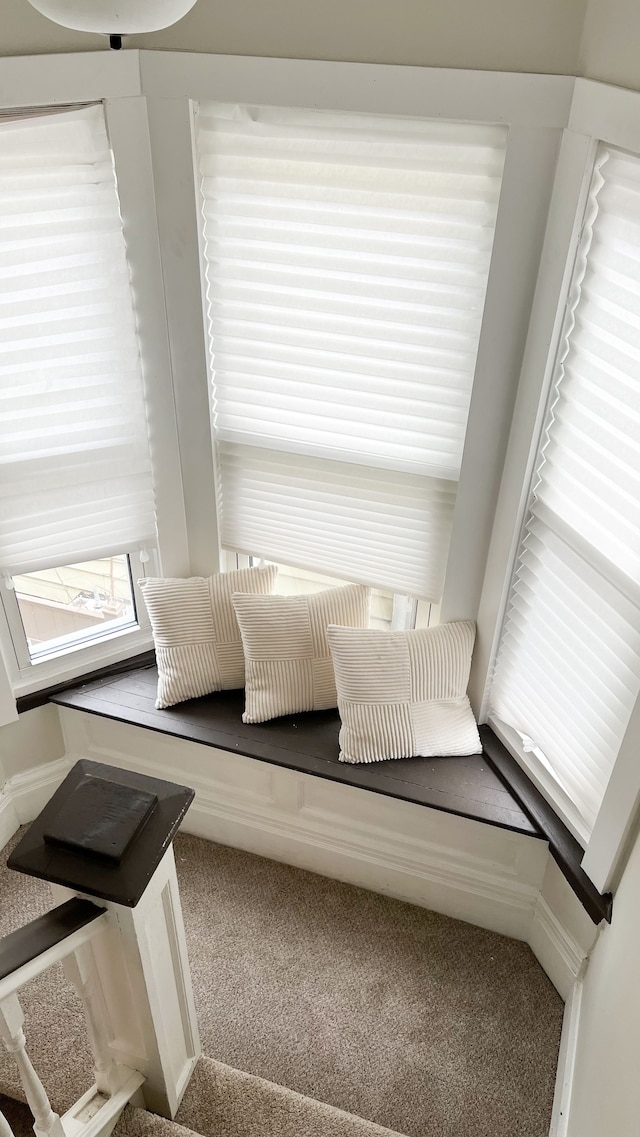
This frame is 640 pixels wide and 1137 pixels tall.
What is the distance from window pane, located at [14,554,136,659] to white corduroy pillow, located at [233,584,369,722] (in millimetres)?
585

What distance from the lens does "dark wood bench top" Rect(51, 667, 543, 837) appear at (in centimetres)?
255

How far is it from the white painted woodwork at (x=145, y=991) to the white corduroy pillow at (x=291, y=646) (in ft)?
3.74

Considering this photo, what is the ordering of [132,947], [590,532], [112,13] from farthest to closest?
[590,532] → [132,947] → [112,13]

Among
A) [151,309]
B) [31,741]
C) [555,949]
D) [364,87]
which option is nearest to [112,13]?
[364,87]

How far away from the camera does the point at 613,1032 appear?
1.84 meters

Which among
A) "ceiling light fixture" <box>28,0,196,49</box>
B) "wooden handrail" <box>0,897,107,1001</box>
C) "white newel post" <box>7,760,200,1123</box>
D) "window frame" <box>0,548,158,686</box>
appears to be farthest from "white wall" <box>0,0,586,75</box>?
"wooden handrail" <box>0,897,107,1001</box>

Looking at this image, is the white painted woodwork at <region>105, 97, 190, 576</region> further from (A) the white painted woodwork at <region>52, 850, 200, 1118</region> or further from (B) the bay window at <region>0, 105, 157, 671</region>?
(A) the white painted woodwork at <region>52, 850, 200, 1118</region>

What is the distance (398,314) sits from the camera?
7.55 feet

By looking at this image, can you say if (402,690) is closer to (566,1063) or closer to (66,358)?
(566,1063)

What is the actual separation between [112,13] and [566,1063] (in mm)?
2654

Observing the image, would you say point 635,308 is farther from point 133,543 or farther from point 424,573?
point 133,543

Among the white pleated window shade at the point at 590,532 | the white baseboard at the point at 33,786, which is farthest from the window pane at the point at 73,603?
the white pleated window shade at the point at 590,532

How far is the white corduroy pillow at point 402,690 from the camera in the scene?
262 cm

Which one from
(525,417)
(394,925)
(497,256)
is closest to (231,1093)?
(394,925)
